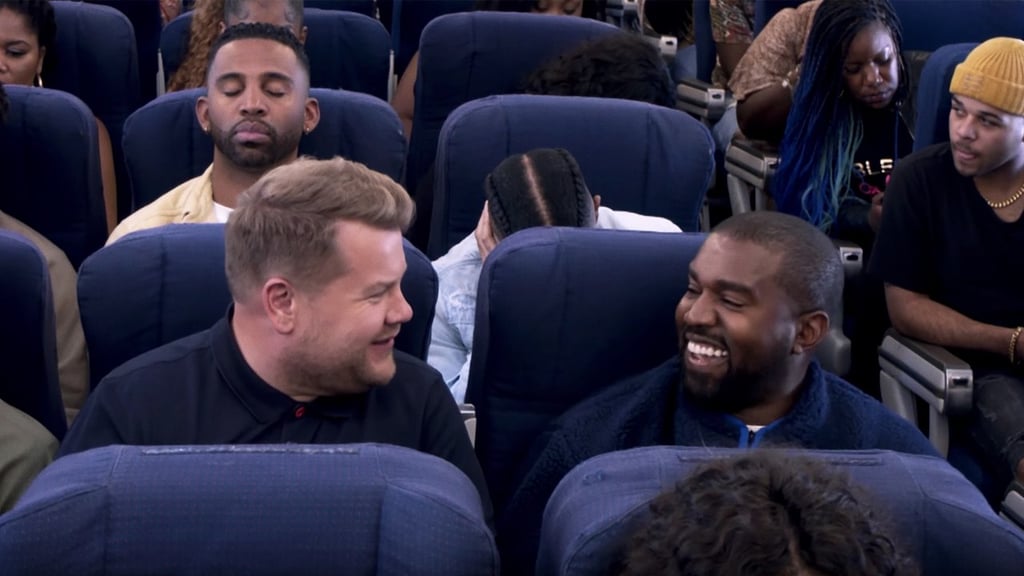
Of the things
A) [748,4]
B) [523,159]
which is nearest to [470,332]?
[523,159]

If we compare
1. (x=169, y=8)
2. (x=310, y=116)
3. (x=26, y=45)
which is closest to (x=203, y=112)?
(x=310, y=116)

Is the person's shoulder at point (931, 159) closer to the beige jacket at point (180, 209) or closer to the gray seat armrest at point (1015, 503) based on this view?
the gray seat armrest at point (1015, 503)

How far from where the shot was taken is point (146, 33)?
431cm

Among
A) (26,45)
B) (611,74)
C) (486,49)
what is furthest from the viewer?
(486,49)

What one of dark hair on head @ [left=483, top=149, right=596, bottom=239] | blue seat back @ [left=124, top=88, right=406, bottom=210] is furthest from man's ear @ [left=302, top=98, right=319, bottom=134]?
dark hair on head @ [left=483, top=149, right=596, bottom=239]

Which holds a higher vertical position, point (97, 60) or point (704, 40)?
point (97, 60)

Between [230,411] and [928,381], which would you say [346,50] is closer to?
[928,381]

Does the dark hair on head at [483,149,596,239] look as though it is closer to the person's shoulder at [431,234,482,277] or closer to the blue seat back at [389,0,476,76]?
the person's shoulder at [431,234,482,277]

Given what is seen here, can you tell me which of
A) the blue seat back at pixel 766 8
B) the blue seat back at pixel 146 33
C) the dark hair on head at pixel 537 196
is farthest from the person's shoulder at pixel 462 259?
the blue seat back at pixel 146 33

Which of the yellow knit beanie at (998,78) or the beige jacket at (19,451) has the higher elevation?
the yellow knit beanie at (998,78)

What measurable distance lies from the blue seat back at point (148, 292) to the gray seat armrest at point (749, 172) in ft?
5.66

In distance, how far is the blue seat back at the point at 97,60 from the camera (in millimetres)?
3342

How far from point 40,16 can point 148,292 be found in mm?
1567

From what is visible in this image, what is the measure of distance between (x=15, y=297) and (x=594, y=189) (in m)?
1.15
